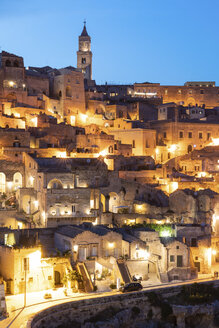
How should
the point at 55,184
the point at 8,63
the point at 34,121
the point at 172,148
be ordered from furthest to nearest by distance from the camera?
the point at 8,63 → the point at 172,148 → the point at 34,121 → the point at 55,184

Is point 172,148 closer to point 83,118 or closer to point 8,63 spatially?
point 83,118

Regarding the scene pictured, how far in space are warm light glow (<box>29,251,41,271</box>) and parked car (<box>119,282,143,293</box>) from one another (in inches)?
219

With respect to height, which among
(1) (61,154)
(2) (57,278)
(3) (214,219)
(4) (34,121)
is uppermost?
(4) (34,121)

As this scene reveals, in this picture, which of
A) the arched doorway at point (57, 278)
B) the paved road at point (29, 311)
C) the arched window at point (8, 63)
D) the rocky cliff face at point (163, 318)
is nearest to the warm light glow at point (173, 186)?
the rocky cliff face at point (163, 318)

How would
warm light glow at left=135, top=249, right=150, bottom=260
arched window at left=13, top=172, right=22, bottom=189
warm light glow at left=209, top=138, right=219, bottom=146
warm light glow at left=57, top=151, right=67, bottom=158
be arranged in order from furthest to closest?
warm light glow at left=209, top=138, right=219, bottom=146, warm light glow at left=57, top=151, right=67, bottom=158, arched window at left=13, top=172, right=22, bottom=189, warm light glow at left=135, top=249, right=150, bottom=260

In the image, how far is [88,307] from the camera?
90.3 feet

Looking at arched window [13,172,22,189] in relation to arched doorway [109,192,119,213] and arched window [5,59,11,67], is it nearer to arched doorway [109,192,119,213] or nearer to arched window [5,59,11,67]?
arched doorway [109,192,119,213]

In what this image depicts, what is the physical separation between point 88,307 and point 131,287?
3.22 metres

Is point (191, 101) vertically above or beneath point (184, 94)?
beneath

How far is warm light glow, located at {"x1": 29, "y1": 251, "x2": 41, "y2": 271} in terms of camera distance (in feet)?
95.5

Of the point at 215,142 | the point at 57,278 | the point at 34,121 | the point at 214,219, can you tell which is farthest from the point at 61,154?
the point at 215,142

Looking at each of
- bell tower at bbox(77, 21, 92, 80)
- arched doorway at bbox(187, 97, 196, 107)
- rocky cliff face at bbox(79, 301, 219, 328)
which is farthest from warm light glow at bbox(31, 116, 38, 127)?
bell tower at bbox(77, 21, 92, 80)

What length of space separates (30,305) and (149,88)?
171 ft

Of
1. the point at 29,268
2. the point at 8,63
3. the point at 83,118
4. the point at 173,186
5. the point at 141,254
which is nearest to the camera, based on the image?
the point at 29,268
